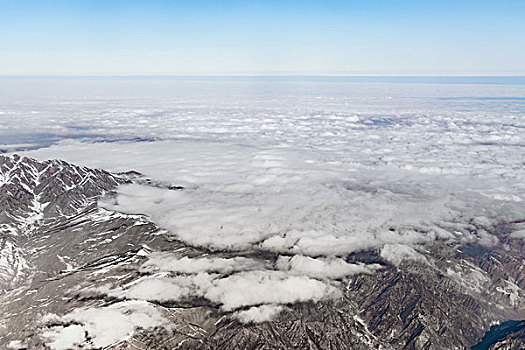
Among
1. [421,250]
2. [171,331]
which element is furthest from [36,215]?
[421,250]

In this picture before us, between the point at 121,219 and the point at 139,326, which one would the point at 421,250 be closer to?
the point at 139,326

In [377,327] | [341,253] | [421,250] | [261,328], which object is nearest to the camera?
[261,328]

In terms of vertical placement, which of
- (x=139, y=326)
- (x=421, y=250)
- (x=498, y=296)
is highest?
(x=139, y=326)

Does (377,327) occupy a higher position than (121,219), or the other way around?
(121,219)

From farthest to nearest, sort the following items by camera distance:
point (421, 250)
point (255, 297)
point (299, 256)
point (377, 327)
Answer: point (421, 250)
point (299, 256)
point (377, 327)
point (255, 297)

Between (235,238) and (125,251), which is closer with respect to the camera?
(125,251)

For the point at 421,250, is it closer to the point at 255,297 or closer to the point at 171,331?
the point at 255,297
